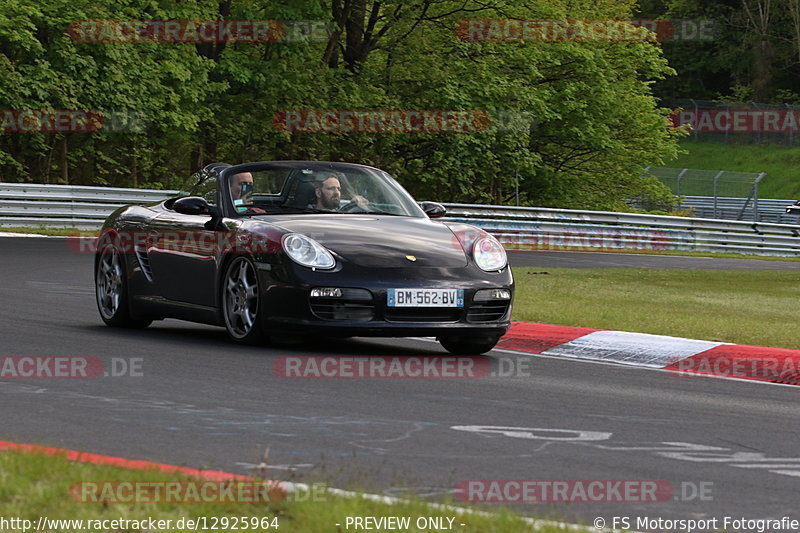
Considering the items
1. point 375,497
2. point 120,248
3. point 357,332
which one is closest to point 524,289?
point 120,248

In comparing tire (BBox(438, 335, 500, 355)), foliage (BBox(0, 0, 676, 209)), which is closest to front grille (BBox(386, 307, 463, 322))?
tire (BBox(438, 335, 500, 355))

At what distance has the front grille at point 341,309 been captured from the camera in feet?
31.4

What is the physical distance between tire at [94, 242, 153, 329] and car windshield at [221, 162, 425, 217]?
4.57 feet

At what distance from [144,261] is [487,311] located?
301 centimetres

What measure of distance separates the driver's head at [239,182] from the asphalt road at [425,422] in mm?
1145

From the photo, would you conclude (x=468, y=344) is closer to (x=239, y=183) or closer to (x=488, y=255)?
(x=488, y=255)

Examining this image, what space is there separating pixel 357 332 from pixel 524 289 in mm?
7339

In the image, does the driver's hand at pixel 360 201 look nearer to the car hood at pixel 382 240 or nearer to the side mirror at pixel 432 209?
the car hood at pixel 382 240

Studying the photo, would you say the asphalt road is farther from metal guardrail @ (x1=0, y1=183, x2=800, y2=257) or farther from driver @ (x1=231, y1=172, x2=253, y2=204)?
metal guardrail @ (x1=0, y1=183, x2=800, y2=257)

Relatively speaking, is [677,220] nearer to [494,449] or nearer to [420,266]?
[420,266]

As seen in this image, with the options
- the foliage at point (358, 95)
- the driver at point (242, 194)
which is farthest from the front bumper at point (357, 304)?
the foliage at point (358, 95)

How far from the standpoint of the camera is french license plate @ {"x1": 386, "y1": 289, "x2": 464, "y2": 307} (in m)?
9.60

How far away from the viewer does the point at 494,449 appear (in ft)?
20.7

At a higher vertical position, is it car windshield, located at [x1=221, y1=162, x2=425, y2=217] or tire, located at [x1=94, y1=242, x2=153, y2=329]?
car windshield, located at [x1=221, y1=162, x2=425, y2=217]
